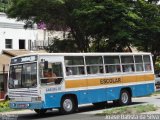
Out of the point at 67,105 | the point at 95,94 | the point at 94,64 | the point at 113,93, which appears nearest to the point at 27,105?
the point at 67,105

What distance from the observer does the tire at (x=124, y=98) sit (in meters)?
23.9

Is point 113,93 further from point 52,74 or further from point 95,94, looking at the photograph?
point 52,74

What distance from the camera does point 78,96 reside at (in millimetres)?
21594

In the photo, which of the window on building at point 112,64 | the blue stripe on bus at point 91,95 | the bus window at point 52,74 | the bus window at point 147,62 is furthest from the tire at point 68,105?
the bus window at point 147,62

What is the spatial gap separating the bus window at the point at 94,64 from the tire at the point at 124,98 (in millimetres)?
1995

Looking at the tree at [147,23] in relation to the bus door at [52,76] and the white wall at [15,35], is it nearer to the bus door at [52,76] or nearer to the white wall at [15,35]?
the bus door at [52,76]

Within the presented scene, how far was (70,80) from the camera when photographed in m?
21.4

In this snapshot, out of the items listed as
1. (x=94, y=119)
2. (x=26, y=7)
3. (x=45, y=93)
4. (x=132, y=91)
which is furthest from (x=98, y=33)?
(x=94, y=119)

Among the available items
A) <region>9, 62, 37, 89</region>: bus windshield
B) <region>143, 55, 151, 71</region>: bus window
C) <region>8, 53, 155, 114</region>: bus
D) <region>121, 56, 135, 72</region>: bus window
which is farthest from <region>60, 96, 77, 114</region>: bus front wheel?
<region>143, 55, 151, 71</region>: bus window

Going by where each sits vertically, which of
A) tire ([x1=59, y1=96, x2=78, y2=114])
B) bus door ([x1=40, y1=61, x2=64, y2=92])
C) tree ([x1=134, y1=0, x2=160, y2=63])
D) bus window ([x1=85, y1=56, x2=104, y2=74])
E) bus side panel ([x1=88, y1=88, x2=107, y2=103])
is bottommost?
tire ([x1=59, y1=96, x2=78, y2=114])

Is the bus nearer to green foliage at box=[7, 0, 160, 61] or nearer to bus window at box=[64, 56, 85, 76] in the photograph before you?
bus window at box=[64, 56, 85, 76]

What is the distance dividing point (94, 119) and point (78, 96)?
14.7 feet

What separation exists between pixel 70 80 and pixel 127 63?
436 centimetres

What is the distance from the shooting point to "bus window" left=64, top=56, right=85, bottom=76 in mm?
21469
